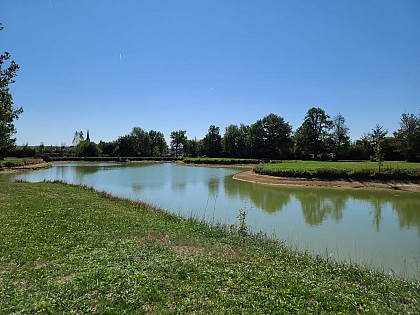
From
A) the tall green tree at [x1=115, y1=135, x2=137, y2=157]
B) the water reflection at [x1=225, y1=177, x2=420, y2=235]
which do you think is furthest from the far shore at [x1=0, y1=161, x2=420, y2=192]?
the tall green tree at [x1=115, y1=135, x2=137, y2=157]

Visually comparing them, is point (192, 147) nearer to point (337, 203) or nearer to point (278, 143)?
point (278, 143)

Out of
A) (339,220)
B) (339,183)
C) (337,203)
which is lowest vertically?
(337,203)

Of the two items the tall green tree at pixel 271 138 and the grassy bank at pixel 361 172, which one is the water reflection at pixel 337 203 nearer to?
the grassy bank at pixel 361 172

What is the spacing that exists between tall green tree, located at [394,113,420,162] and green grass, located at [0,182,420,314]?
47.3m

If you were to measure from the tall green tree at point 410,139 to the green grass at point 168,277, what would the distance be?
47.3 meters

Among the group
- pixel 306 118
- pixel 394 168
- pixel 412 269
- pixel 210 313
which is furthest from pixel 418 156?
pixel 210 313

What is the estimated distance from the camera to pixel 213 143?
8225 cm

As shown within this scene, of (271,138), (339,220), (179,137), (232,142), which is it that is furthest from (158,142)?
(339,220)

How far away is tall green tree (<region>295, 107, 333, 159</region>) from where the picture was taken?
2419 inches

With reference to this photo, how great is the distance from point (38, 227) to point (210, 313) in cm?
672

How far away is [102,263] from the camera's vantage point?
589 cm

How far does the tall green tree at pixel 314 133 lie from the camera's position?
202 feet

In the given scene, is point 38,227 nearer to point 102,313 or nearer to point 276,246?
point 102,313

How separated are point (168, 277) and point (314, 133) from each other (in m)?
60.9
